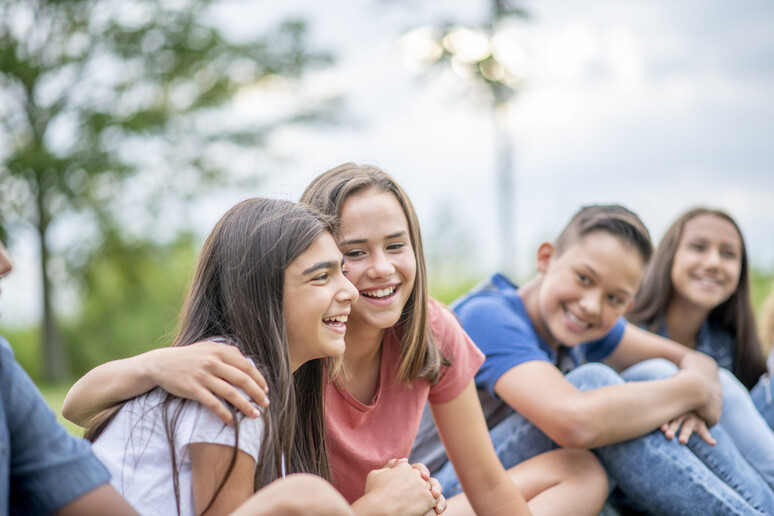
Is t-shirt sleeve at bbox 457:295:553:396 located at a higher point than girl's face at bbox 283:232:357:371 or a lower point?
lower

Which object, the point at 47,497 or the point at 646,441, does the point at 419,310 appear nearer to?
the point at 646,441

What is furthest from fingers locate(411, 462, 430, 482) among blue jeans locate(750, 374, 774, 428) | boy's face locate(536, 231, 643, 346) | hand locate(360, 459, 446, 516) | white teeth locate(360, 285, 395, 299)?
blue jeans locate(750, 374, 774, 428)

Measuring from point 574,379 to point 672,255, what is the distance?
1.41 meters

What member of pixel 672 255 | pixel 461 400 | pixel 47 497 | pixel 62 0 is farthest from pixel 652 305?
pixel 62 0

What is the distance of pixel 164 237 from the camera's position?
1392cm

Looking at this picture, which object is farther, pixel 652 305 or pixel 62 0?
pixel 62 0

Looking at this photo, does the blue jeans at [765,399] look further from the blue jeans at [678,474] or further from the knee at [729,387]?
the blue jeans at [678,474]

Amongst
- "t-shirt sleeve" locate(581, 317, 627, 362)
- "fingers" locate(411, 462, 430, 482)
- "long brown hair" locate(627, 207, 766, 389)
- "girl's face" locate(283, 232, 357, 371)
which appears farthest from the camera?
"long brown hair" locate(627, 207, 766, 389)

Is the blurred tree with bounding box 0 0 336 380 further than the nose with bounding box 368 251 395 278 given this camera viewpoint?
Yes

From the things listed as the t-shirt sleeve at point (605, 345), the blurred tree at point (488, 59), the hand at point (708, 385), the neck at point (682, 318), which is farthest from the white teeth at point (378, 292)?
the blurred tree at point (488, 59)

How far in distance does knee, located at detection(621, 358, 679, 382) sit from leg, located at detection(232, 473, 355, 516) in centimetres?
169

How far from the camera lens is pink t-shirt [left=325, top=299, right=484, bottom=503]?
223cm

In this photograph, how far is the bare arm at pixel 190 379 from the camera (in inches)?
62.0

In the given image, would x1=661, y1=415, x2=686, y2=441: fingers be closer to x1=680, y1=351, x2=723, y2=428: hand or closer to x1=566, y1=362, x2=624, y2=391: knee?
x1=680, y1=351, x2=723, y2=428: hand
